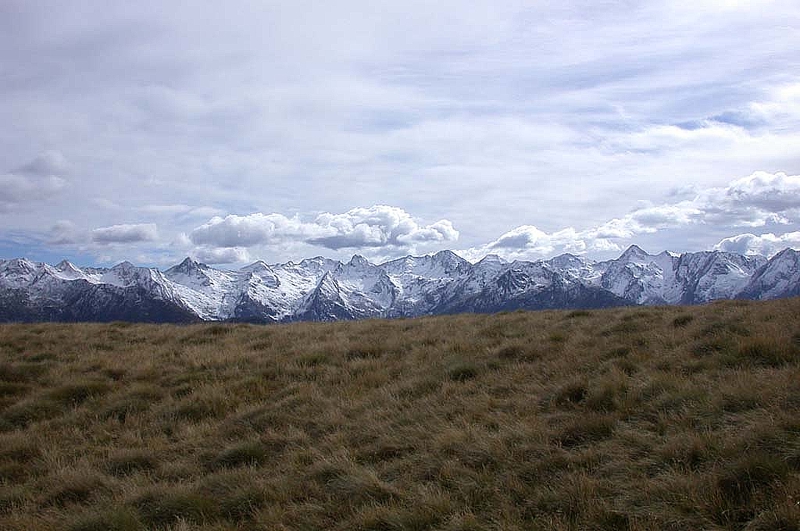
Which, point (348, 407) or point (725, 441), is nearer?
point (725, 441)

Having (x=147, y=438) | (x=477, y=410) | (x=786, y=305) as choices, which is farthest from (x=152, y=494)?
(x=786, y=305)

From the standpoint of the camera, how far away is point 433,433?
29.5 ft

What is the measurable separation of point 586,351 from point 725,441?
6091mm

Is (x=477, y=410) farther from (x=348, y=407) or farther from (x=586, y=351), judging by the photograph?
(x=586, y=351)

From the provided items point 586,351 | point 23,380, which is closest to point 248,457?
point 586,351

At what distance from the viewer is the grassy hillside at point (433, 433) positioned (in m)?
6.22

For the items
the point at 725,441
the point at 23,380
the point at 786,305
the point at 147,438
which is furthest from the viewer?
the point at 786,305

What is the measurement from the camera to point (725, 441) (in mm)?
6641

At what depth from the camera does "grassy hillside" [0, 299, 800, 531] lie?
622 cm

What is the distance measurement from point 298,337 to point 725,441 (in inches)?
595

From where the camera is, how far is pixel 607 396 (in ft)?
30.3

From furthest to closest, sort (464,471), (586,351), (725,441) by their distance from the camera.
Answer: (586,351) < (464,471) < (725,441)

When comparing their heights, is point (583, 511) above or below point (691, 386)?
below

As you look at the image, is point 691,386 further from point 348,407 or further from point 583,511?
point 348,407
